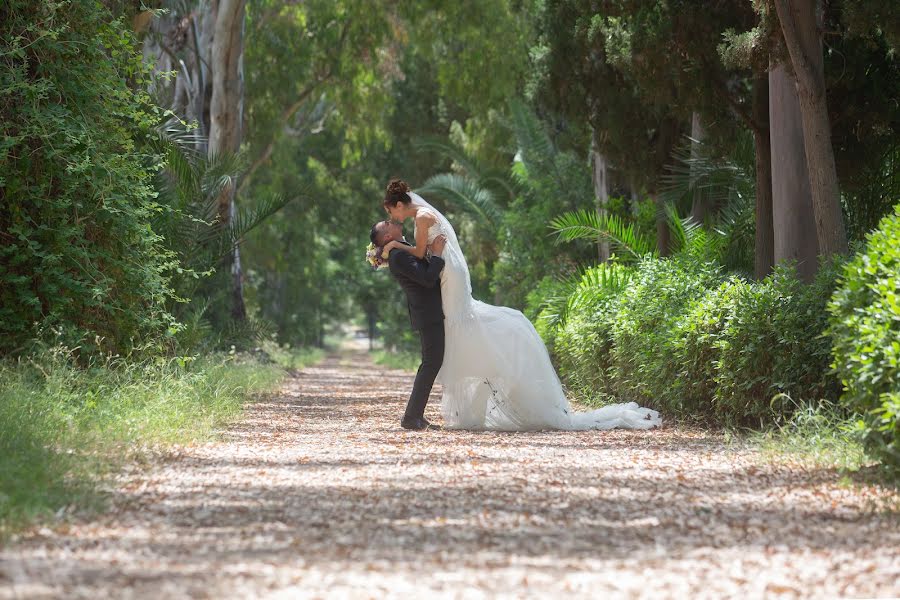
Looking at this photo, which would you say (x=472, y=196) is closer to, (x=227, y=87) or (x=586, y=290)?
(x=227, y=87)

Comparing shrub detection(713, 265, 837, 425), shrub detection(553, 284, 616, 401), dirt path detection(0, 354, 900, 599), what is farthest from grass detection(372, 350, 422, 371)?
dirt path detection(0, 354, 900, 599)

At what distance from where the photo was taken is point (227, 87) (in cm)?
1997

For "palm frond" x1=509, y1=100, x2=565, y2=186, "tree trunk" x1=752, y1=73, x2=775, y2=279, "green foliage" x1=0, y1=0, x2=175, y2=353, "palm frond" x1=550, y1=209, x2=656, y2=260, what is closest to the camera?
"green foliage" x1=0, y1=0, x2=175, y2=353

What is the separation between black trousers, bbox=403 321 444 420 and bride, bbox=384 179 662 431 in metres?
0.12

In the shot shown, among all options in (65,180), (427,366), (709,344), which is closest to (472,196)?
(427,366)

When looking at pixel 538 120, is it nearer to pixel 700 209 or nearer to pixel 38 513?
pixel 700 209

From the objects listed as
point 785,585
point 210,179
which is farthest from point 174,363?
point 785,585

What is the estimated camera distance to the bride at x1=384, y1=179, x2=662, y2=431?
10438 mm

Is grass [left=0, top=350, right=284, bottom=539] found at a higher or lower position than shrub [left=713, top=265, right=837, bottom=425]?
lower

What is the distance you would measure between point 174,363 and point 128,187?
251 cm

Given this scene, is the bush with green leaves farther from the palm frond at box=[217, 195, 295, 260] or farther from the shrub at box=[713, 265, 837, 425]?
the palm frond at box=[217, 195, 295, 260]

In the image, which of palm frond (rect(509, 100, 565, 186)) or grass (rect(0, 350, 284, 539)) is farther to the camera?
palm frond (rect(509, 100, 565, 186))

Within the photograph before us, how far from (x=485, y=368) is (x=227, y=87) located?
1121 centimetres

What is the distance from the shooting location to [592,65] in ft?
51.8
